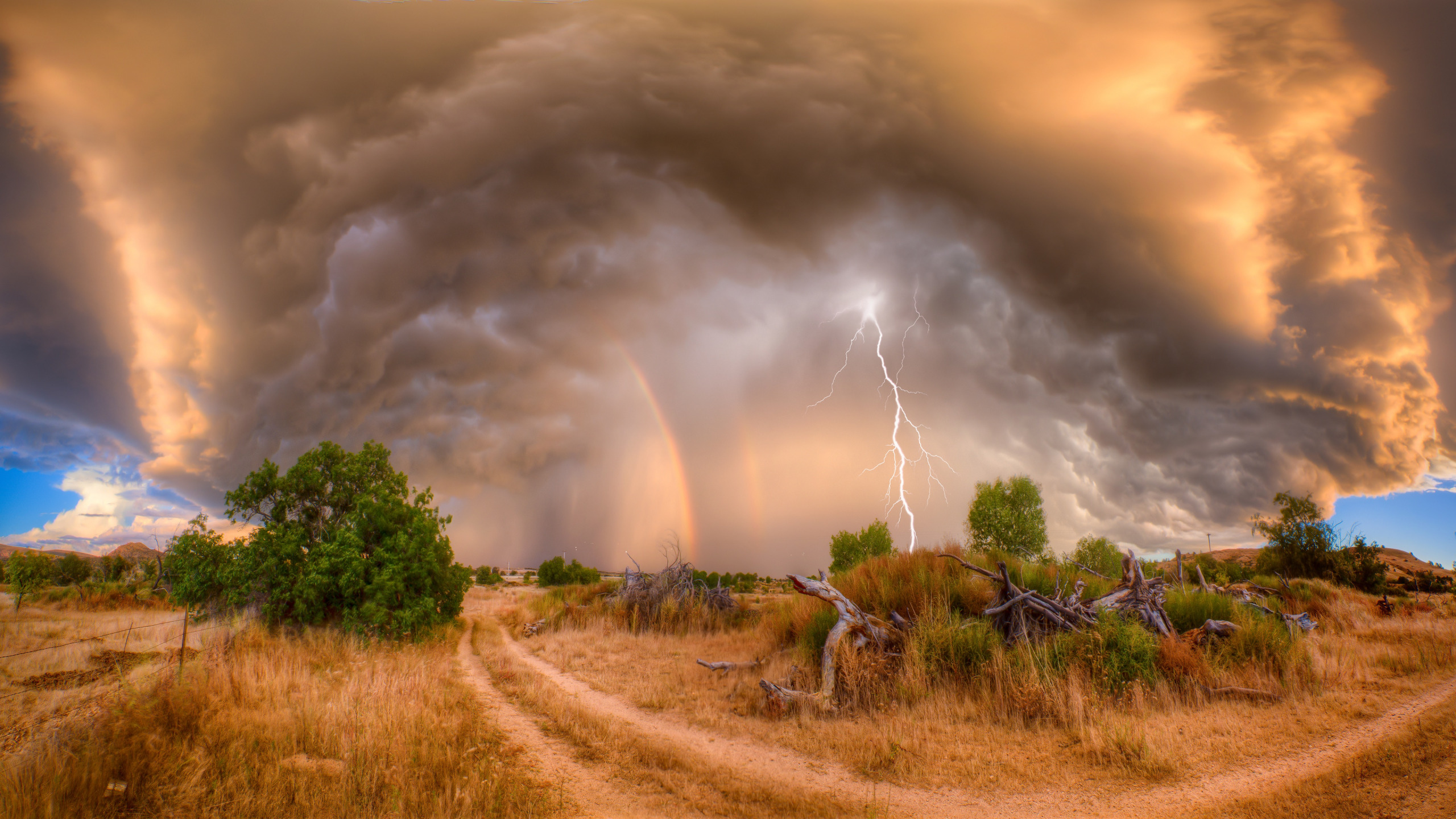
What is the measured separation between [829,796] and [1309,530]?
47.9 meters

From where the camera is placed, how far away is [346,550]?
577 inches

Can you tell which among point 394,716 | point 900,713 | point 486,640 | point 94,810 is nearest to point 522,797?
point 394,716

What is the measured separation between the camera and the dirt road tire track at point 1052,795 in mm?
5324

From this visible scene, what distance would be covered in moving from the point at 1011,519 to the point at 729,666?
3332cm

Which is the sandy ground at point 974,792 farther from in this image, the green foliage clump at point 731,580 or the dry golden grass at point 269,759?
the green foliage clump at point 731,580

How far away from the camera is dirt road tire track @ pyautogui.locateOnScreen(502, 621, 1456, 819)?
5.32 m

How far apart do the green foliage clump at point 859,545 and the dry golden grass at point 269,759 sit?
122 feet

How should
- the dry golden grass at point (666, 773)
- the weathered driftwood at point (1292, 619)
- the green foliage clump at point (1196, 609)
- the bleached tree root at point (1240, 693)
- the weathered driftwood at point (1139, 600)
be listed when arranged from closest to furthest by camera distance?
the dry golden grass at point (666, 773), the bleached tree root at point (1240, 693), the weathered driftwood at point (1139, 600), the weathered driftwood at point (1292, 619), the green foliage clump at point (1196, 609)

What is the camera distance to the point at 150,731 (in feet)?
19.1

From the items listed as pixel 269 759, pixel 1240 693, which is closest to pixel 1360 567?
pixel 1240 693

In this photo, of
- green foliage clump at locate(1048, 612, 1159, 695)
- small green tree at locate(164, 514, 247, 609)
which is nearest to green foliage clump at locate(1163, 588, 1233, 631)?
green foliage clump at locate(1048, 612, 1159, 695)

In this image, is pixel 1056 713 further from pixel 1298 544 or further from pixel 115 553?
pixel 115 553

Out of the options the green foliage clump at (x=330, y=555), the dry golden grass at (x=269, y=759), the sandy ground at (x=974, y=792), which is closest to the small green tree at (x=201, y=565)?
the green foliage clump at (x=330, y=555)

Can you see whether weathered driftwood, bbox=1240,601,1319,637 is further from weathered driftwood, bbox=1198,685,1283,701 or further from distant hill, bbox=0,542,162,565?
distant hill, bbox=0,542,162,565
